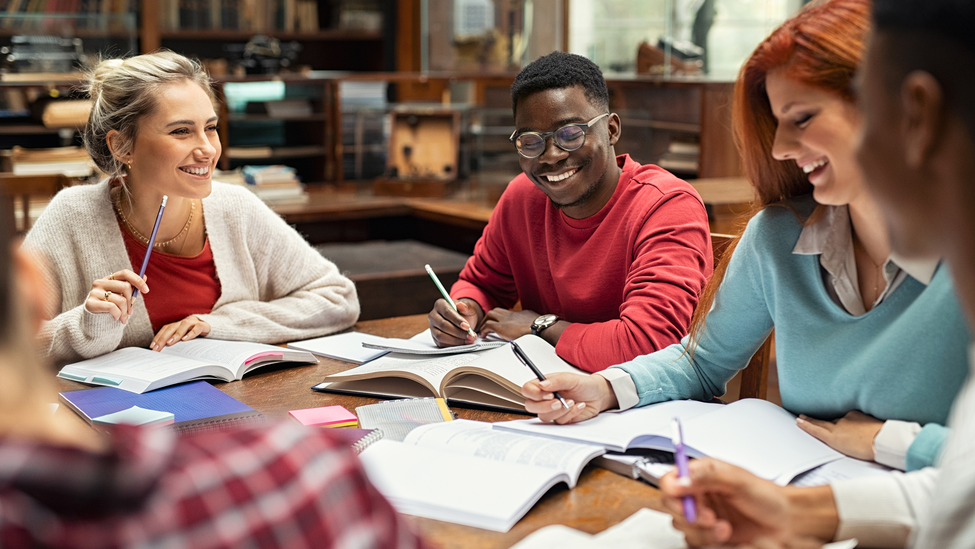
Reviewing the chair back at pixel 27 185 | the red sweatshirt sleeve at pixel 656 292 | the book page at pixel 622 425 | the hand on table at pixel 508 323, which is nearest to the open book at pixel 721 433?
the book page at pixel 622 425

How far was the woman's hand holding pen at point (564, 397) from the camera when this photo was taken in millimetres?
1332

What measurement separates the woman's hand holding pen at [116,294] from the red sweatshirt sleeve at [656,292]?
0.85 m

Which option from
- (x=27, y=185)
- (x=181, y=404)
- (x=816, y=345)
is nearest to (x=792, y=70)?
(x=816, y=345)

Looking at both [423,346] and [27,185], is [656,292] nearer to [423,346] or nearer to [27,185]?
[423,346]

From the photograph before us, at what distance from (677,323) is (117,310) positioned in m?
1.09

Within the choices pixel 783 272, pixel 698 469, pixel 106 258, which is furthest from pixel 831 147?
pixel 106 258

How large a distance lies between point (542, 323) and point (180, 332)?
77 centimetres

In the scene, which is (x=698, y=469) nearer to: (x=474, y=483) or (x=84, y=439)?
(x=474, y=483)

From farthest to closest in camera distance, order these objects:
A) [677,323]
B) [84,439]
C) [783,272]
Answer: [677,323] → [783,272] → [84,439]

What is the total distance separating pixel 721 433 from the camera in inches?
48.2

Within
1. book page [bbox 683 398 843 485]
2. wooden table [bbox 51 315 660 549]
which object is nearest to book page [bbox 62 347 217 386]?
wooden table [bbox 51 315 660 549]

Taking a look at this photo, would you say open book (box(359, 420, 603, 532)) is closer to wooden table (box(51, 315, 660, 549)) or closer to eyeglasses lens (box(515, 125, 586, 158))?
wooden table (box(51, 315, 660, 549))

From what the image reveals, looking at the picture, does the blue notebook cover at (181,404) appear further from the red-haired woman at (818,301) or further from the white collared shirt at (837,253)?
the white collared shirt at (837,253)

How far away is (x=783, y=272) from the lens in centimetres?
135
